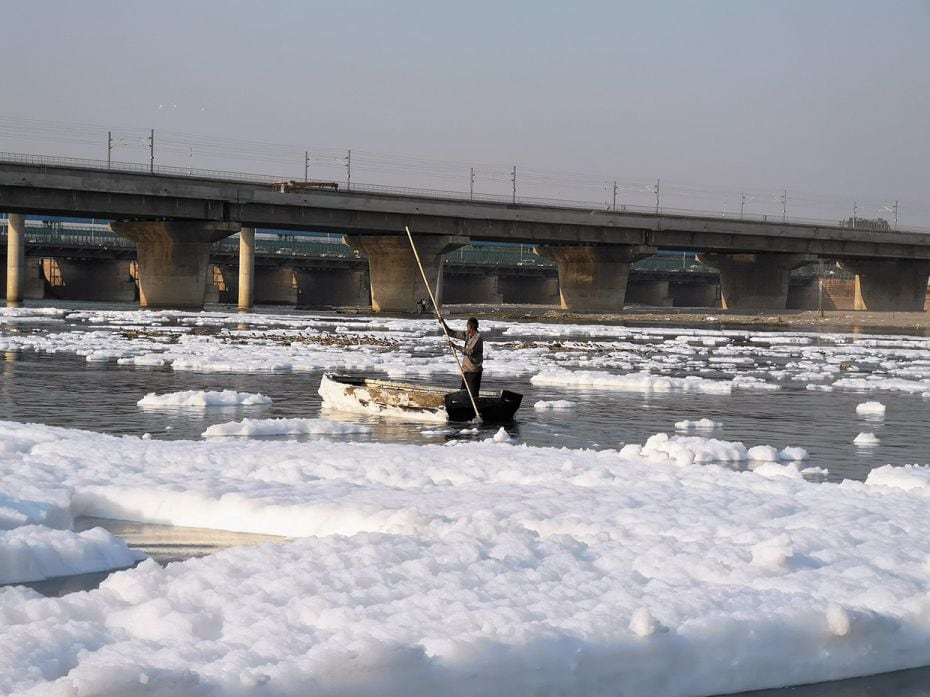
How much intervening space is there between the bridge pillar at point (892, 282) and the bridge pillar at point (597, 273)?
86.3 feet

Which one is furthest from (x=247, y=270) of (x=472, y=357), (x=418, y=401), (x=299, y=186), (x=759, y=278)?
(x=472, y=357)

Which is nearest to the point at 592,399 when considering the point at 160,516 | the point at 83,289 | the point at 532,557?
the point at 160,516

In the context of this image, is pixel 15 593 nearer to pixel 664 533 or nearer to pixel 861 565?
pixel 664 533

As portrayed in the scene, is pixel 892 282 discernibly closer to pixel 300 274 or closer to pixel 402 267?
pixel 402 267

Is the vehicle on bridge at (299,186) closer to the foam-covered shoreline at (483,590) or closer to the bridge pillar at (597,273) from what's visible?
the bridge pillar at (597,273)

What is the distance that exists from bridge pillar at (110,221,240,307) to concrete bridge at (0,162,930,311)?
0.06m

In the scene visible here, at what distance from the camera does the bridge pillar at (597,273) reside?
297ft

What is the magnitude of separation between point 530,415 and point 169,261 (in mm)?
59386

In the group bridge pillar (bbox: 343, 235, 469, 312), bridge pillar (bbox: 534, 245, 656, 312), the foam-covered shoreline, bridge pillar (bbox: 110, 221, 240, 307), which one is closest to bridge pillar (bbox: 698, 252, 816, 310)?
bridge pillar (bbox: 534, 245, 656, 312)

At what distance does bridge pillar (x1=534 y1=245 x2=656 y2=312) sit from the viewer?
297ft

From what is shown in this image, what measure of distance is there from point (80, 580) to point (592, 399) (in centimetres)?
1613

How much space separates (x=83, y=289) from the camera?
112750 millimetres

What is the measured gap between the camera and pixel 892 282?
108375 mm

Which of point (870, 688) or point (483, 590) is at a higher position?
point (483, 590)
